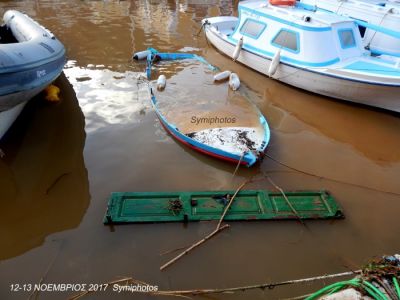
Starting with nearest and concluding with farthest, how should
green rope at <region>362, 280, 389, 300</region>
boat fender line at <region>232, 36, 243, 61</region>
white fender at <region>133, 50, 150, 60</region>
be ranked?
green rope at <region>362, 280, 389, 300</region> < boat fender line at <region>232, 36, 243, 61</region> < white fender at <region>133, 50, 150, 60</region>

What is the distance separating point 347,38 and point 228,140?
6012mm

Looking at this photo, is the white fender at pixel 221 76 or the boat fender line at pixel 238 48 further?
the boat fender line at pixel 238 48

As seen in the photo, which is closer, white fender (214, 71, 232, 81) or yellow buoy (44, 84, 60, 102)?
yellow buoy (44, 84, 60, 102)

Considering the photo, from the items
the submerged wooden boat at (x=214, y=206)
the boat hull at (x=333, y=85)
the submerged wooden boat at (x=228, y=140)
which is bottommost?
the submerged wooden boat at (x=214, y=206)

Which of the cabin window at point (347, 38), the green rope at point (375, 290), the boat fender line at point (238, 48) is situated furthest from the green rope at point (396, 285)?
the boat fender line at point (238, 48)

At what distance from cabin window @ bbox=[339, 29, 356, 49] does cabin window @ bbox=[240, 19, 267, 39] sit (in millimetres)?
2522

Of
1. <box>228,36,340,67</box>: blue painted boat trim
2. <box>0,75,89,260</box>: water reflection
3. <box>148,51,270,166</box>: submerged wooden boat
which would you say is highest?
<box>228,36,340,67</box>: blue painted boat trim

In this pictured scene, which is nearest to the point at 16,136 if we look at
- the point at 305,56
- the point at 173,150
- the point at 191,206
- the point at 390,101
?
the point at 173,150

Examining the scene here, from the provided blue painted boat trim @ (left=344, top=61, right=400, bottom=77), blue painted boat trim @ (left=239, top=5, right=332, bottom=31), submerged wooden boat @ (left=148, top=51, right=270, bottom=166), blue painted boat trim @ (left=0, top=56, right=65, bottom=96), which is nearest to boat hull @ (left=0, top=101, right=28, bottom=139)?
blue painted boat trim @ (left=0, top=56, right=65, bottom=96)

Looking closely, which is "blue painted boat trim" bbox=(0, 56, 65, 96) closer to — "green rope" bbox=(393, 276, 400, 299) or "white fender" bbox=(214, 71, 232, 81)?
"white fender" bbox=(214, 71, 232, 81)

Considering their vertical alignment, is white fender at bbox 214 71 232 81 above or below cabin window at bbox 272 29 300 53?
below

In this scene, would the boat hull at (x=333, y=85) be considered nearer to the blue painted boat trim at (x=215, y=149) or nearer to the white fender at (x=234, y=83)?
the white fender at (x=234, y=83)

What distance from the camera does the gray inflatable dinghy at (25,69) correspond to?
613cm

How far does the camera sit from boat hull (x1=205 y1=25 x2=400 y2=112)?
A: 880cm
